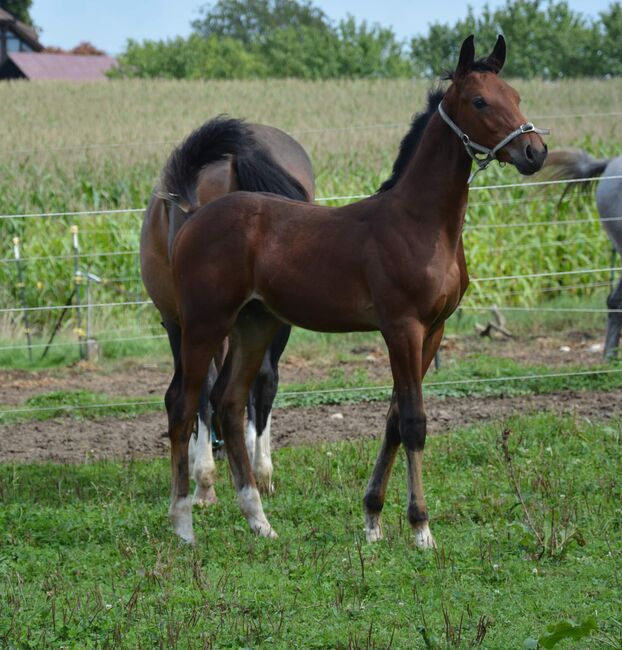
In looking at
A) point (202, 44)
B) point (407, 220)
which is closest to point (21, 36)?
point (202, 44)

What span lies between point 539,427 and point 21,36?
63.4 meters

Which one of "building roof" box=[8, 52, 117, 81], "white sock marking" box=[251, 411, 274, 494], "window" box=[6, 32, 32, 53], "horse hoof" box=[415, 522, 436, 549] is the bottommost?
"building roof" box=[8, 52, 117, 81]

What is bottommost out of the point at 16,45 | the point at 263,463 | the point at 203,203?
the point at 16,45

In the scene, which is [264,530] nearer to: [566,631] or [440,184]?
[440,184]

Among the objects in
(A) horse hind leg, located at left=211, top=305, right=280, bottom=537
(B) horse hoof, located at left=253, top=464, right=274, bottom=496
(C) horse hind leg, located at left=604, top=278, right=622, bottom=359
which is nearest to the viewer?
(A) horse hind leg, located at left=211, top=305, right=280, bottom=537

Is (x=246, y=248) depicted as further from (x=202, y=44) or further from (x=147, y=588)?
(x=202, y=44)

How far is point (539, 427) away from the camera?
793 cm

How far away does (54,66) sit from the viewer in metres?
63.3

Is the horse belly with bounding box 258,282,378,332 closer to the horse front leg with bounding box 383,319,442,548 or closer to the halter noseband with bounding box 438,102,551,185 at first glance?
the horse front leg with bounding box 383,319,442,548

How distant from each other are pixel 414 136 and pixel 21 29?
63.3 m

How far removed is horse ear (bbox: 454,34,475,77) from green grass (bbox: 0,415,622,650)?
2.23m

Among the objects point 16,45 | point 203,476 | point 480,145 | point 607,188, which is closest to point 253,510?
point 203,476

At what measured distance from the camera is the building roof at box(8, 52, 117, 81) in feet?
201

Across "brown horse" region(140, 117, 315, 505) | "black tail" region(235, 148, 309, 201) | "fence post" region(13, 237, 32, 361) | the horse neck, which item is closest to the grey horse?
"brown horse" region(140, 117, 315, 505)
